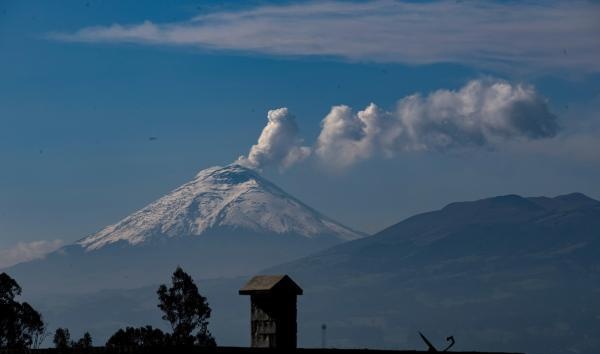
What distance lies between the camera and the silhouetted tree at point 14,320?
77.4 metres

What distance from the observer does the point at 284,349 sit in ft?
95.7

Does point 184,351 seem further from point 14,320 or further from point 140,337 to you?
point 140,337

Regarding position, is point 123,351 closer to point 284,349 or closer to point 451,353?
point 284,349

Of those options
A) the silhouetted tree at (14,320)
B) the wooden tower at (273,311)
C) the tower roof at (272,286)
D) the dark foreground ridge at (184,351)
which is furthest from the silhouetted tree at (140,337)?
the dark foreground ridge at (184,351)

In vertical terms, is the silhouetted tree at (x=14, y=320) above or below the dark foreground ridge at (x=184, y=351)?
above

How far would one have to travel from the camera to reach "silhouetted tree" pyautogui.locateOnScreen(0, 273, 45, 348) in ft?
254

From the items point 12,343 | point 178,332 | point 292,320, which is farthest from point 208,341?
point 292,320

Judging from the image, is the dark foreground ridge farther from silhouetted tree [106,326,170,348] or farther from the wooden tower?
silhouetted tree [106,326,170,348]

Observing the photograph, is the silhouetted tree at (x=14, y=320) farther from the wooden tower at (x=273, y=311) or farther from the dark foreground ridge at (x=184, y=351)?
the dark foreground ridge at (x=184, y=351)

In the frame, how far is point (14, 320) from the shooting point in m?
79.9

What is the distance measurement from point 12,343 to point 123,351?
5332 cm

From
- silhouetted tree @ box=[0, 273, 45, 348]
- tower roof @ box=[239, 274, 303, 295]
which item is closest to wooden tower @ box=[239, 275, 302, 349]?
tower roof @ box=[239, 274, 303, 295]

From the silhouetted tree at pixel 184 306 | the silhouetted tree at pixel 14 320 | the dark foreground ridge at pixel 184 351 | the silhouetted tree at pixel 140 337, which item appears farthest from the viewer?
the silhouetted tree at pixel 184 306

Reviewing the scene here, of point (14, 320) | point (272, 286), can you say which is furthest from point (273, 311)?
point (14, 320)
